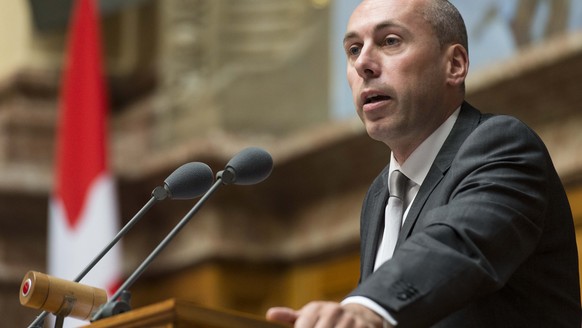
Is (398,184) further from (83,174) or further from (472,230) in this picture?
(83,174)

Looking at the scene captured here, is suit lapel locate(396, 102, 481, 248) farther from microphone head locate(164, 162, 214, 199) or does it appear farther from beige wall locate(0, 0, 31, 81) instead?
beige wall locate(0, 0, 31, 81)

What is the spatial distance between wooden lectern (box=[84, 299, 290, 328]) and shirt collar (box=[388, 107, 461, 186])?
23.7 inches

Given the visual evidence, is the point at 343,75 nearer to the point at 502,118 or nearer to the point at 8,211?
the point at 8,211

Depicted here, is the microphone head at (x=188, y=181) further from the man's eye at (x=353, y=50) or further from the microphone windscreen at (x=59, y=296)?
the man's eye at (x=353, y=50)

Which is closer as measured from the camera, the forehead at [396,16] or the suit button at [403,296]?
the suit button at [403,296]

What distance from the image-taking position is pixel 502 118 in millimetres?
2428

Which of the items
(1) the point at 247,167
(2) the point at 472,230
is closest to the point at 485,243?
(2) the point at 472,230

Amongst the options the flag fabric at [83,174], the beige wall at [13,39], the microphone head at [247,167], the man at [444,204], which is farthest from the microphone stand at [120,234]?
the beige wall at [13,39]

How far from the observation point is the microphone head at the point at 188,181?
275 centimetres

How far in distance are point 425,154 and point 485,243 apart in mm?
392

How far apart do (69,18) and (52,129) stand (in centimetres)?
74

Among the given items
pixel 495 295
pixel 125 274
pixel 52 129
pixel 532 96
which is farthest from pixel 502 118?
pixel 52 129

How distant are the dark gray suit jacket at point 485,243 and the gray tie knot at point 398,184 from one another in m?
0.11

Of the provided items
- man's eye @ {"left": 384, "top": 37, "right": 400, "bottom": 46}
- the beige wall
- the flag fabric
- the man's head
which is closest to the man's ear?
the man's head
